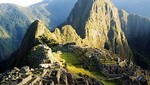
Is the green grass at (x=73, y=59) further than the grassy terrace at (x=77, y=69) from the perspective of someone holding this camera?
Yes

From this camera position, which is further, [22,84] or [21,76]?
[21,76]

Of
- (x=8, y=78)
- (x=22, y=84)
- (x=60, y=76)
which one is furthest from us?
(x=60, y=76)

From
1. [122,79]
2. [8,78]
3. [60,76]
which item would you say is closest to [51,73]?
[60,76]

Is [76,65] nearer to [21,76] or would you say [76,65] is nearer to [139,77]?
[139,77]

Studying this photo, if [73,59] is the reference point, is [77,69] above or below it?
below

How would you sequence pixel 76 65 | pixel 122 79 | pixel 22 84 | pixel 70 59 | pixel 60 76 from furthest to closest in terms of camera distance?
pixel 70 59 → pixel 76 65 → pixel 122 79 → pixel 60 76 → pixel 22 84

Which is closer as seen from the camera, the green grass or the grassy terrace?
the grassy terrace

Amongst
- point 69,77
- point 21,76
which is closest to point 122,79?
point 69,77

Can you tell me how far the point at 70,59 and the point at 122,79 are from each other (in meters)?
31.4

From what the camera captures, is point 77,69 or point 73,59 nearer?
point 77,69

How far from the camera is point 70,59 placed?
402 feet

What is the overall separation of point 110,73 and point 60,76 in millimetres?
34223

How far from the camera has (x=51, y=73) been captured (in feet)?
239

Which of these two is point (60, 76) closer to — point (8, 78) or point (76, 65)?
point (8, 78)
